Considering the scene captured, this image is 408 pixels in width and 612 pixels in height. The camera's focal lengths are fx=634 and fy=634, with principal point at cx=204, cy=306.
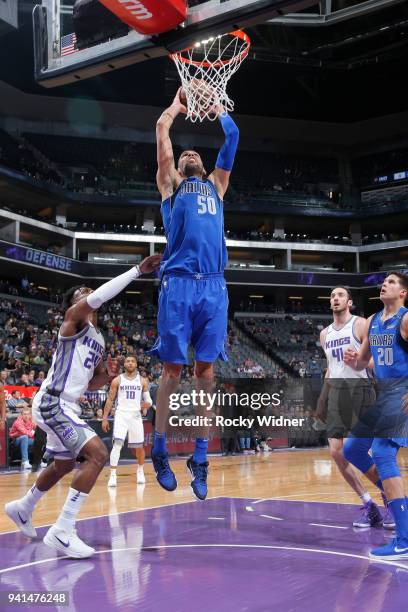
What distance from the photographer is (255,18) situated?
5051mm

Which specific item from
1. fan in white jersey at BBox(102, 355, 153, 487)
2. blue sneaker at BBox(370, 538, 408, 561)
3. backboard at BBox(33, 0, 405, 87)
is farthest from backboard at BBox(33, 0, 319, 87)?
fan in white jersey at BBox(102, 355, 153, 487)

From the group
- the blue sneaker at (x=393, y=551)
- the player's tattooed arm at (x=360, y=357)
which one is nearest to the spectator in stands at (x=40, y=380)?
the player's tattooed arm at (x=360, y=357)

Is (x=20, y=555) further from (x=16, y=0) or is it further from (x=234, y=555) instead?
A: (x=16, y=0)

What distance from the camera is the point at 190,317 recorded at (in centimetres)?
491

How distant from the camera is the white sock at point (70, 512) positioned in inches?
210

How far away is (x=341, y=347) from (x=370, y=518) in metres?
1.84

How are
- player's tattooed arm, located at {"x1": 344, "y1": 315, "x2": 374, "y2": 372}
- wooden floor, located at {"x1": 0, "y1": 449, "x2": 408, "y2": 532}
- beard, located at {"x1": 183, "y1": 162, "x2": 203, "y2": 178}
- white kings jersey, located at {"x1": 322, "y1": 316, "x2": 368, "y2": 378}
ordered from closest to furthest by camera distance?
1. beard, located at {"x1": 183, "y1": 162, "x2": 203, "y2": 178}
2. player's tattooed arm, located at {"x1": 344, "y1": 315, "x2": 374, "y2": 372}
3. white kings jersey, located at {"x1": 322, "y1": 316, "x2": 368, "y2": 378}
4. wooden floor, located at {"x1": 0, "y1": 449, "x2": 408, "y2": 532}

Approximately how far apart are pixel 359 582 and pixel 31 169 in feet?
99.7

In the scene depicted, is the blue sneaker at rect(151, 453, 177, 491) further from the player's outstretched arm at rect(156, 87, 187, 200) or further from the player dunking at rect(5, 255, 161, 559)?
the player's outstretched arm at rect(156, 87, 187, 200)

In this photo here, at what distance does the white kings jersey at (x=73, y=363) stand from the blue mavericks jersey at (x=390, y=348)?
2.50 m

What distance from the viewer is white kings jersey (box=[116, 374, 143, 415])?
11.3 meters

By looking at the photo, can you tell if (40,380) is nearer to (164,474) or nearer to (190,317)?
(164,474)

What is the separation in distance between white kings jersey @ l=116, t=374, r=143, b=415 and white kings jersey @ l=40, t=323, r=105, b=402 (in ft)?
18.5

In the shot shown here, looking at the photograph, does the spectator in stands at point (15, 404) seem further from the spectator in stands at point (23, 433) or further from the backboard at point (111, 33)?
the backboard at point (111, 33)
